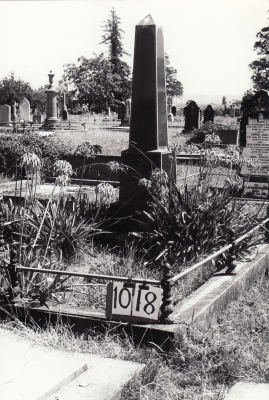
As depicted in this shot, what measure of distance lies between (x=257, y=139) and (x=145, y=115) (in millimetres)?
3914

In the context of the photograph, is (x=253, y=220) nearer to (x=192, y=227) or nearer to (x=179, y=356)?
(x=192, y=227)

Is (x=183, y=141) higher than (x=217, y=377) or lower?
higher

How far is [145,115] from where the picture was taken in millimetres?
7062

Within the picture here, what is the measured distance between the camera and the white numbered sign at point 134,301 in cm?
385

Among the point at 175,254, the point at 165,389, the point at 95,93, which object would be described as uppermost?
the point at 95,93

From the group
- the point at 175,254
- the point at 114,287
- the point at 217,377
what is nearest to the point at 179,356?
the point at 217,377

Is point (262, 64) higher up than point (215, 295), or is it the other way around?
point (262, 64)

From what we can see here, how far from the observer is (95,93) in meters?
57.5

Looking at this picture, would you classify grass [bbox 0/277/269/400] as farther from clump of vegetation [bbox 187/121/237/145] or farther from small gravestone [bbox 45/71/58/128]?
small gravestone [bbox 45/71/58/128]

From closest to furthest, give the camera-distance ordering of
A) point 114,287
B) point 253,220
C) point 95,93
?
point 114,287 < point 253,220 < point 95,93

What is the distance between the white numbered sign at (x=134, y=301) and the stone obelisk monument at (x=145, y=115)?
3.08m

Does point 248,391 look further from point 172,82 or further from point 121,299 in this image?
point 172,82

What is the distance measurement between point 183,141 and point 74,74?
128 feet

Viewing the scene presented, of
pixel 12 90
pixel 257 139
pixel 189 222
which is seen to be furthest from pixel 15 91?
pixel 189 222
